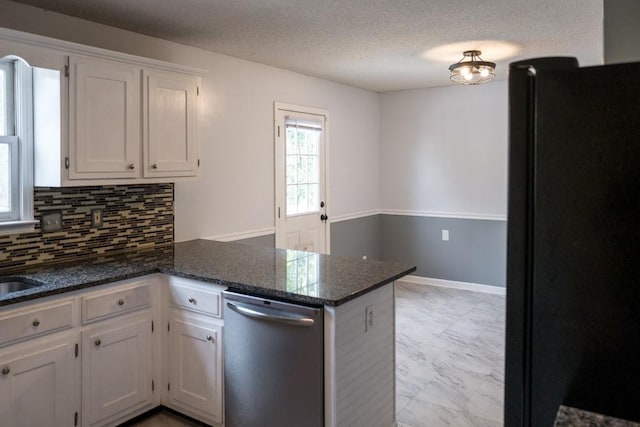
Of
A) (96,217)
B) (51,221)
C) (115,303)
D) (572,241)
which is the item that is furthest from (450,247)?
(572,241)

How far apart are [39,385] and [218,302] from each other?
880mm

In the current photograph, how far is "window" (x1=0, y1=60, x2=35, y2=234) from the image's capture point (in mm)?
2639

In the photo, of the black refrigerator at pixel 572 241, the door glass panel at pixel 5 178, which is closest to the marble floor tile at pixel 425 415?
the black refrigerator at pixel 572 241

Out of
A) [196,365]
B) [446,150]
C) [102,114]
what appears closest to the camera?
[196,365]

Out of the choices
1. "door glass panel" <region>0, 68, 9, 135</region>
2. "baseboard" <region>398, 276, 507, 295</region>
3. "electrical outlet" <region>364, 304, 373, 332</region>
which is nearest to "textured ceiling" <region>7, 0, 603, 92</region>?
"door glass panel" <region>0, 68, 9, 135</region>

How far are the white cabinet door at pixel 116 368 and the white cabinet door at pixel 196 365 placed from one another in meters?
0.15

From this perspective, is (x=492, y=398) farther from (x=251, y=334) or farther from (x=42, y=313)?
(x=42, y=313)

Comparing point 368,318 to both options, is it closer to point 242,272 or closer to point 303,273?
point 303,273

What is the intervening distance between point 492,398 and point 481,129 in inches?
132

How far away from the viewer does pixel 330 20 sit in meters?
3.07

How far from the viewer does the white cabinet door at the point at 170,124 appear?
9.75 ft

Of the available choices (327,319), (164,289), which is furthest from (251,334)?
(164,289)

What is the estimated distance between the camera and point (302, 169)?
16.2ft

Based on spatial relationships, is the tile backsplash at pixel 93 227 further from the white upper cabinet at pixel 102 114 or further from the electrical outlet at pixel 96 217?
the white upper cabinet at pixel 102 114
